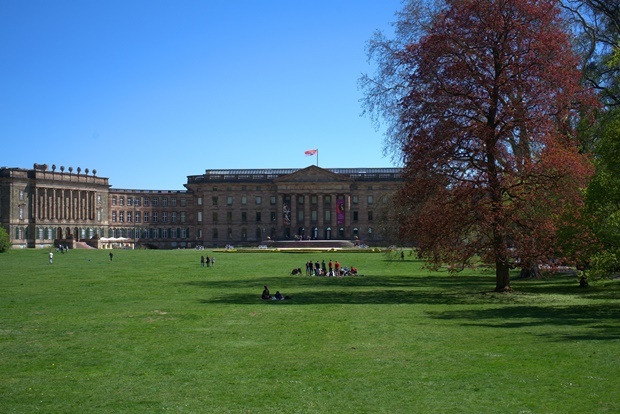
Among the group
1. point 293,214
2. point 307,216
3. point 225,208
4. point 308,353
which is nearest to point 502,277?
point 308,353

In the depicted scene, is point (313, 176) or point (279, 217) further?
point (279, 217)

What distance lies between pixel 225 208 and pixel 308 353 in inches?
5311

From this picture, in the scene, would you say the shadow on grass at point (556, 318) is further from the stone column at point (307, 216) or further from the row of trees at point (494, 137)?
the stone column at point (307, 216)

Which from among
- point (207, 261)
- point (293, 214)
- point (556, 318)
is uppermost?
point (293, 214)

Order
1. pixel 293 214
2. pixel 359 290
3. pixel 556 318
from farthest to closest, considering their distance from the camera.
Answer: pixel 293 214 < pixel 359 290 < pixel 556 318

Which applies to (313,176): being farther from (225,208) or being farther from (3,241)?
(3,241)

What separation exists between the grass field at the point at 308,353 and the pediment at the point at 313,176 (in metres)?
114

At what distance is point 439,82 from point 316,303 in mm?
11414

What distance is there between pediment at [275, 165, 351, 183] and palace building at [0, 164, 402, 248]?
20 cm

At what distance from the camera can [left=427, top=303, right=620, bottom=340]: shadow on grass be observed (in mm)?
20297

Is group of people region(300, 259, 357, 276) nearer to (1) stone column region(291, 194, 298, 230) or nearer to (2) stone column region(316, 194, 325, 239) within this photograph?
(2) stone column region(316, 194, 325, 239)

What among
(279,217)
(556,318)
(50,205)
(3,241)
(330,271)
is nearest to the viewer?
(556,318)

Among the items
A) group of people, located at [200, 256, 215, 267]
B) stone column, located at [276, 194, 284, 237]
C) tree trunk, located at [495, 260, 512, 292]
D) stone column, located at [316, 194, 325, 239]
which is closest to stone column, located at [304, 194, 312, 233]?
stone column, located at [316, 194, 325, 239]

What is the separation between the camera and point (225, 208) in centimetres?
15125
